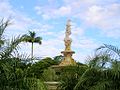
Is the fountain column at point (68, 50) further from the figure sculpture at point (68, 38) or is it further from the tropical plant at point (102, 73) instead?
the tropical plant at point (102, 73)

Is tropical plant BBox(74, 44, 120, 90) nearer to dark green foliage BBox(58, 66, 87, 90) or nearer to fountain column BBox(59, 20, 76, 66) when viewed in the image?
dark green foliage BBox(58, 66, 87, 90)

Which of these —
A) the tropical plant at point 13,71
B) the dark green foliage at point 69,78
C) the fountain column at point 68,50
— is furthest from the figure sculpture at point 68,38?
the tropical plant at point 13,71

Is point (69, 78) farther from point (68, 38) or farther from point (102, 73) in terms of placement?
point (68, 38)

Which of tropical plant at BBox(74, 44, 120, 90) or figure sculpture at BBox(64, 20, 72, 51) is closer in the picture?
tropical plant at BBox(74, 44, 120, 90)

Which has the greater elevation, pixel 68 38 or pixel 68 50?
pixel 68 38

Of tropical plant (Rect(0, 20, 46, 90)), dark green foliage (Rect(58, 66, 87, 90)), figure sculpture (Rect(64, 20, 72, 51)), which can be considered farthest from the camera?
figure sculpture (Rect(64, 20, 72, 51))

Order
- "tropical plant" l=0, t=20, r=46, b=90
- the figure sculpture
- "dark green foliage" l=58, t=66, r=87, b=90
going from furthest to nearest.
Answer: the figure sculpture < "dark green foliage" l=58, t=66, r=87, b=90 < "tropical plant" l=0, t=20, r=46, b=90

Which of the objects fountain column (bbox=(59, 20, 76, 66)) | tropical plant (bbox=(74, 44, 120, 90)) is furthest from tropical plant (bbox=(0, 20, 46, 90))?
fountain column (bbox=(59, 20, 76, 66))

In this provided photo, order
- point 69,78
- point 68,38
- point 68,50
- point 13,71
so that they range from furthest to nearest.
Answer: point 68,50
point 68,38
point 69,78
point 13,71

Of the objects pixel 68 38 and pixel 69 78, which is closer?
pixel 69 78

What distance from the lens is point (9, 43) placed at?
11.5m

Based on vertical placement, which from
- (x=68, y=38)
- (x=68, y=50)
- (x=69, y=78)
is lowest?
(x=69, y=78)

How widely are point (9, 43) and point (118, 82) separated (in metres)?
3.33

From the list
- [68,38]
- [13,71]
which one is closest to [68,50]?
[68,38]
